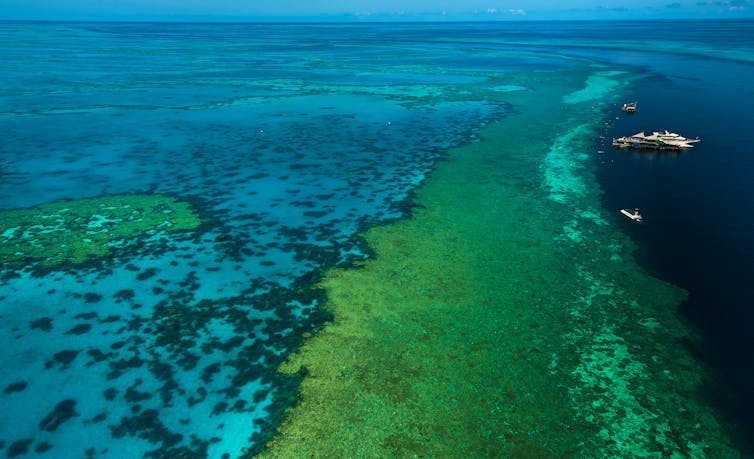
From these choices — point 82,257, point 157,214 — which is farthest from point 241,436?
point 157,214

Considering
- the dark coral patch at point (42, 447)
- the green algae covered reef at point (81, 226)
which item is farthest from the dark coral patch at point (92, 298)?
the dark coral patch at point (42, 447)

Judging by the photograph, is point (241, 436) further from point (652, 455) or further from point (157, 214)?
point (157, 214)

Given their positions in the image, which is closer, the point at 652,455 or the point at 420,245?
the point at 652,455

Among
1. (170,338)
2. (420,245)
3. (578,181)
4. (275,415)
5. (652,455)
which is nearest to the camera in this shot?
(652,455)

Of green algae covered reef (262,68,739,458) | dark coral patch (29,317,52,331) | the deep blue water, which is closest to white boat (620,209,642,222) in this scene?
the deep blue water

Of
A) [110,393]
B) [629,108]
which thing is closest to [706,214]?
[629,108]

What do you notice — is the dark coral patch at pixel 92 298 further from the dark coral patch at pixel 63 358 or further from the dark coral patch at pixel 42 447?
the dark coral patch at pixel 42 447
